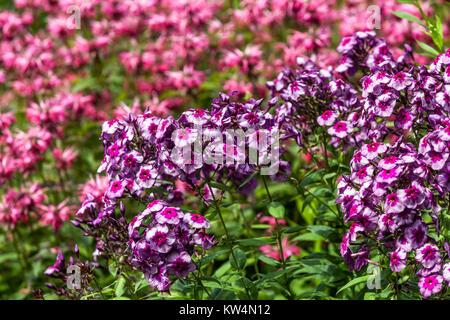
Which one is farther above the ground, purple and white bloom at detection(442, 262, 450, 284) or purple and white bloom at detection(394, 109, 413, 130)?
purple and white bloom at detection(394, 109, 413, 130)

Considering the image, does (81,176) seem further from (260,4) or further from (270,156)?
(270,156)

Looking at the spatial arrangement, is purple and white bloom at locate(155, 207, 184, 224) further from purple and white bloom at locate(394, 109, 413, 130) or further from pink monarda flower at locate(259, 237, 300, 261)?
pink monarda flower at locate(259, 237, 300, 261)

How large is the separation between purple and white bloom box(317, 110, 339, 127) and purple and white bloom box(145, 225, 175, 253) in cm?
114

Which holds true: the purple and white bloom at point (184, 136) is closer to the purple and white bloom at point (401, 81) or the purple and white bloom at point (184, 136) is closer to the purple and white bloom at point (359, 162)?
the purple and white bloom at point (359, 162)

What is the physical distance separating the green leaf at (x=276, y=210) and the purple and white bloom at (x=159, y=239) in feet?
2.68

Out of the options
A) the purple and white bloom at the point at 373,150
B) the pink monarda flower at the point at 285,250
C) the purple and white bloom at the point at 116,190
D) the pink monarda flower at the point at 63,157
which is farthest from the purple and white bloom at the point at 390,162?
the pink monarda flower at the point at 63,157

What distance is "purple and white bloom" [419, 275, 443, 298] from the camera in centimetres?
264

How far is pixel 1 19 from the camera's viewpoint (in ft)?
22.1

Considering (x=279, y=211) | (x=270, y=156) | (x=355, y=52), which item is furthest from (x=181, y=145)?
(x=355, y=52)

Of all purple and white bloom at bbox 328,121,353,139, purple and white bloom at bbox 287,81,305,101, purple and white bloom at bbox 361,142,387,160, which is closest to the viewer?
purple and white bloom at bbox 361,142,387,160

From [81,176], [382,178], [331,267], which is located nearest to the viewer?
[382,178]

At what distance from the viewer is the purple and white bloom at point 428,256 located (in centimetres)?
265

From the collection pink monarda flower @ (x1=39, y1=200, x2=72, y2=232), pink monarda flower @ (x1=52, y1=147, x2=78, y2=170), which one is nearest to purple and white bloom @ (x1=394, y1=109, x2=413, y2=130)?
pink monarda flower @ (x1=39, y1=200, x2=72, y2=232)
